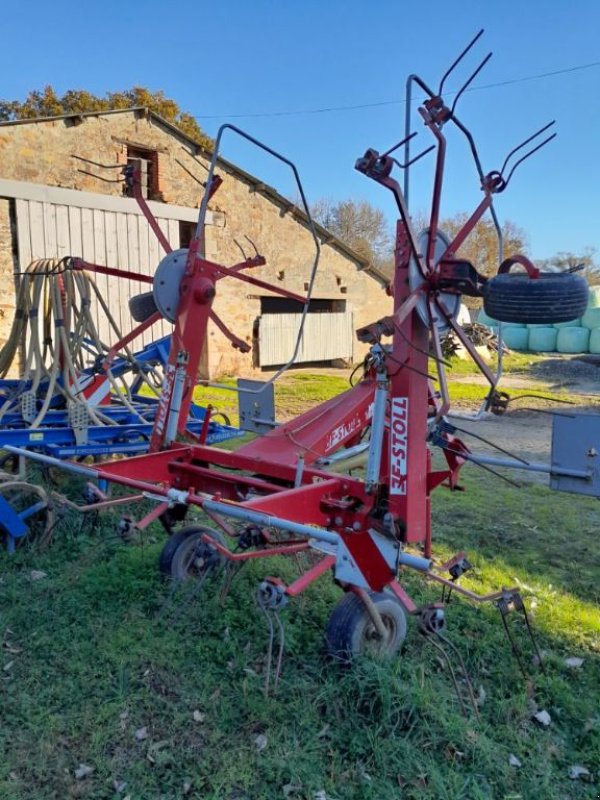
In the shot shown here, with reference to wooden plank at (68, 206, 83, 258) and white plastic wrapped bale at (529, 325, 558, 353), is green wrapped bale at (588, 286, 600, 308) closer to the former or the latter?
white plastic wrapped bale at (529, 325, 558, 353)

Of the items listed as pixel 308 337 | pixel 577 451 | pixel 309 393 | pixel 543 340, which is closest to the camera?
pixel 577 451

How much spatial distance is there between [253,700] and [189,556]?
4.00 ft

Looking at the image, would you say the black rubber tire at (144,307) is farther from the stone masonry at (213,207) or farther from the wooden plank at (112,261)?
the wooden plank at (112,261)

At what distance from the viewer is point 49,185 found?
1024cm

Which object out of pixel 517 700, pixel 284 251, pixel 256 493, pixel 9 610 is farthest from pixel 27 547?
pixel 284 251

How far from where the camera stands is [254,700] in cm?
275

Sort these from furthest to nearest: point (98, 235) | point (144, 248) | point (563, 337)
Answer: point (563, 337) < point (144, 248) < point (98, 235)

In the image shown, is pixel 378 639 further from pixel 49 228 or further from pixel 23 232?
pixel 49 228

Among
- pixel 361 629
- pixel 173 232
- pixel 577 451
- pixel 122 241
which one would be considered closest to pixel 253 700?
pixel 361 629

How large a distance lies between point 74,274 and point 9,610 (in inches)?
107

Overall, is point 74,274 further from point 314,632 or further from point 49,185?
point 49,185

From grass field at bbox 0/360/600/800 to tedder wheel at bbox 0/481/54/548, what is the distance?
159 millimetres

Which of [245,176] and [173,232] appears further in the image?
[245,176]

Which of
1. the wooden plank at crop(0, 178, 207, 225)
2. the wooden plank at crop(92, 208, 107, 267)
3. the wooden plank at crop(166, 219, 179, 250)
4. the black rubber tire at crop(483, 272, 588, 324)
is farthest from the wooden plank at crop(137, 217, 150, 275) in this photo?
the black rubber tire at crop(483, 272, 588, 324)
